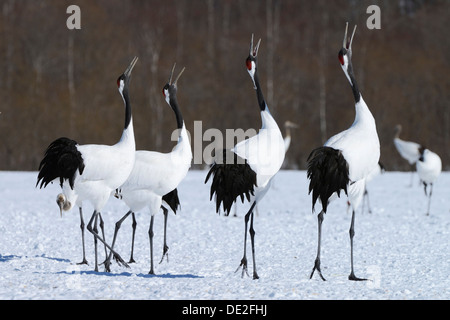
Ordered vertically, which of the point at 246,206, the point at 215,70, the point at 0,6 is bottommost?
the point at 246,206

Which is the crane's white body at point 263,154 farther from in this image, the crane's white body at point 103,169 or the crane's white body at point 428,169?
the crane's white body at point 428,169

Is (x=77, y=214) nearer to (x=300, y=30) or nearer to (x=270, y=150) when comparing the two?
(x=270, y=150)

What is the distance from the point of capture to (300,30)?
33.5 m

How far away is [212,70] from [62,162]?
24169 millimetres

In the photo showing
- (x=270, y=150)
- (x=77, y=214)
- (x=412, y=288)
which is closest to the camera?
(x=412, y=288)

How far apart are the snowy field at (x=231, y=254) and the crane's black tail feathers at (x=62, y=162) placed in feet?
2.93

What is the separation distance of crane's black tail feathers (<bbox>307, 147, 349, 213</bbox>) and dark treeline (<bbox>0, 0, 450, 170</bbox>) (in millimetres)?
17090

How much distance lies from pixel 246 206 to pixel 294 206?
944 mm

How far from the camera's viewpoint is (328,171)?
6.37m

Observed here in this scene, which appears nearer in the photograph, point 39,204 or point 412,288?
point 412,288

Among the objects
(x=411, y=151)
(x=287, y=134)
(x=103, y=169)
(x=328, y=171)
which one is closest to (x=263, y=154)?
Result: (x=328, y=171)

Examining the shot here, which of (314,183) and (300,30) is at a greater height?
(300,30)

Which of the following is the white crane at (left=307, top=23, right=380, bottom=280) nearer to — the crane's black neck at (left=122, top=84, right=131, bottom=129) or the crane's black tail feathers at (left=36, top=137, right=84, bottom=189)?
the crane's black neck at (left=122, top=84, right=131, bottom=129)
